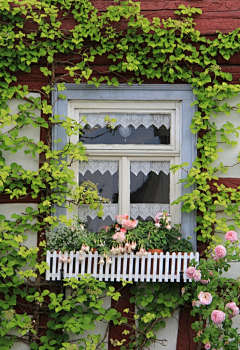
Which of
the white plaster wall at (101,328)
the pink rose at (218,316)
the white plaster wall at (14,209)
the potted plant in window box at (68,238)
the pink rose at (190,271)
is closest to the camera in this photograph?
the pink rose at (218,316)

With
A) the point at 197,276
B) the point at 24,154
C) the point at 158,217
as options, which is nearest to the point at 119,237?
the point at 158,217

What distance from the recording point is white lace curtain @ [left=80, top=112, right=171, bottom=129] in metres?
4.28

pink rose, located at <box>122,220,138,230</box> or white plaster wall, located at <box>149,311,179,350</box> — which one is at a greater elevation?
pink rose, located at <box>122,220,138,230</box>

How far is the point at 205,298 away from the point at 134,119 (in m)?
1.61

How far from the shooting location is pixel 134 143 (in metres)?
4.30

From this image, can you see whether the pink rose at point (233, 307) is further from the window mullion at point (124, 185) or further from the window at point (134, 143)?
the window mullion at point (124, 185)

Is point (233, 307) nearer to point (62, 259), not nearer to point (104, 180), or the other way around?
point (62, 259)

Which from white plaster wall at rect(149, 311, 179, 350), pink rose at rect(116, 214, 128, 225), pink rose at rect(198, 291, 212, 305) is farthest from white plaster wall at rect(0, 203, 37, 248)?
pink rose at rect(198, 291, 212, 305)

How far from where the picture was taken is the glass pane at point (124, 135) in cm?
430

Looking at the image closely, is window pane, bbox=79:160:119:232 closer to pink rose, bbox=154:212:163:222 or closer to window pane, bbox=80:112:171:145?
window pane, bbox=80:112:171:145

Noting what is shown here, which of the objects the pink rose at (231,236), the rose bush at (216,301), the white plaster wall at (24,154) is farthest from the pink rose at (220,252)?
the white plaster wall at (24,154)

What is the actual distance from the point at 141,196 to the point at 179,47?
128 cm

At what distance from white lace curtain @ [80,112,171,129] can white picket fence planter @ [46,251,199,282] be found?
3.65ft

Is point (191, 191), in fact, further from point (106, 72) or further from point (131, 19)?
point (131, 19)
